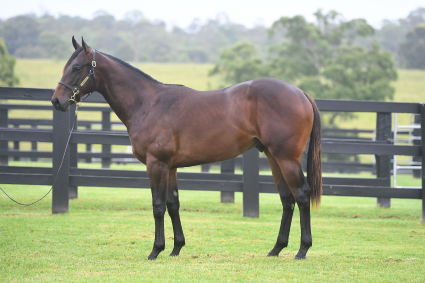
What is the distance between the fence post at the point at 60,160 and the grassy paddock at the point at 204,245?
235 mm

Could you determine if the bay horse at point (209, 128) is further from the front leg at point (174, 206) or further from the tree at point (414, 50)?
the tree at point (414, 50)

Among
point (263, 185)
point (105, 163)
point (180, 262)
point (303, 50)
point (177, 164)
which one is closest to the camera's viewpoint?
point (180, 262)

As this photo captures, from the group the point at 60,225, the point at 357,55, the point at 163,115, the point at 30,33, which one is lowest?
the point at 60,225

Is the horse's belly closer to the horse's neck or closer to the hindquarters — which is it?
the hindquarters

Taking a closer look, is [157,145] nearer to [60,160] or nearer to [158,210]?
[158,210]

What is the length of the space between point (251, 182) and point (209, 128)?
2.45 m

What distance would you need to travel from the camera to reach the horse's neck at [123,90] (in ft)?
15.2

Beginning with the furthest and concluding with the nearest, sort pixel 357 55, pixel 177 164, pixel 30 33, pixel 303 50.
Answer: pixel 30 33 → pixel 303 50 → pixel 357 55 → pixel 177 164

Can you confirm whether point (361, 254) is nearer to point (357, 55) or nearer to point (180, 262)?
point (180, 262)

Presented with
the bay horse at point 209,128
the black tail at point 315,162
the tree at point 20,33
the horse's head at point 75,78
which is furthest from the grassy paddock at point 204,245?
the tree at point 20,33

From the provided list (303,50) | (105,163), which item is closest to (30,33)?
(303,50)

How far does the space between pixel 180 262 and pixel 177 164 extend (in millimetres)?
1009

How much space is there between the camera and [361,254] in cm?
458

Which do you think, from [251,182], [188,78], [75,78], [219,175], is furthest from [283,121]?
[188,78]
